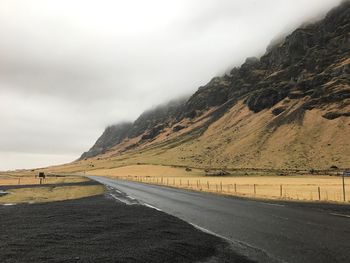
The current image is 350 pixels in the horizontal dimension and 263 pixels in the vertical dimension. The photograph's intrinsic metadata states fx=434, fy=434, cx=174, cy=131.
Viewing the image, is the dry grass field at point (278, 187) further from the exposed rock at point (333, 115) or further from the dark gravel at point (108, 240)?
the exposed rock at point (333, 115)

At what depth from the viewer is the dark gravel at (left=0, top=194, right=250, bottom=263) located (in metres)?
14.4

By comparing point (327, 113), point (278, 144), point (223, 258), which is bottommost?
point (223, 258)

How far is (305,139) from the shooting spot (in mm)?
179875

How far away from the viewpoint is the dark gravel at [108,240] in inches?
566

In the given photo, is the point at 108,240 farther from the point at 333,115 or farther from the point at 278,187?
the point at 333,115

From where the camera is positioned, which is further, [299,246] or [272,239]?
[272,239]

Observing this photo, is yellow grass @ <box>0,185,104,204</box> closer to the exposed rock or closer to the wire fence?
the wire fence

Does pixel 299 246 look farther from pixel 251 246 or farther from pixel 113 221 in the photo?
pixel 113 221

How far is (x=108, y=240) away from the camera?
17.9 meters

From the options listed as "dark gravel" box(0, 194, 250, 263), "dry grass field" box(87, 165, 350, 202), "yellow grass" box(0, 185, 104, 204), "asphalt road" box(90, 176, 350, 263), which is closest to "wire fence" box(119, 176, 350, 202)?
"dry grass field" box(87, 165, 350, 202)

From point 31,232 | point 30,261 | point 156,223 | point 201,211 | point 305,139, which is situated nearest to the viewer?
point 30,261

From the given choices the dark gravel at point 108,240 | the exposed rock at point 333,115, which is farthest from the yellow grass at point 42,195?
the exposed rock at point 333,115

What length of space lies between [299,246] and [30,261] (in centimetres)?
931

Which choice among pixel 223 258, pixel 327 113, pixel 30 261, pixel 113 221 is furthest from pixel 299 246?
pixel 327 113
